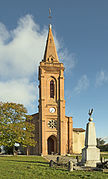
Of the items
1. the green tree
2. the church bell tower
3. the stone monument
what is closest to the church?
the church bell tower

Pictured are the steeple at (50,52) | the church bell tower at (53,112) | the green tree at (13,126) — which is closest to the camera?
the green tree at (13,126)

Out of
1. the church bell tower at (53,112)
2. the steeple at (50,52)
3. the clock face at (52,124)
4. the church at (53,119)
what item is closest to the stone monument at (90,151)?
the church at (53,119)

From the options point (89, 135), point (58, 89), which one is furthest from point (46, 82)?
point (89, 135)

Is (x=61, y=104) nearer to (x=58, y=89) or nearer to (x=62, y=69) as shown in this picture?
(x=58, y=89)

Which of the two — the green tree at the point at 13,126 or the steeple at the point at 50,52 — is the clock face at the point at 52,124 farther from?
the steeple at the point at 50,52

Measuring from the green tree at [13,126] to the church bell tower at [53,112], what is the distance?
24.7 ft

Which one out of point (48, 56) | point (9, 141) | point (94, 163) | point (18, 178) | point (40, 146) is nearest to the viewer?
point (18, 178)

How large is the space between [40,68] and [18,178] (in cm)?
3855

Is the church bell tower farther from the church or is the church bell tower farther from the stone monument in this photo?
the stone monument

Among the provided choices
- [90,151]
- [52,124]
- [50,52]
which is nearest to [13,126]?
[52,124]

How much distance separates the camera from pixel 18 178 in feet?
35.3

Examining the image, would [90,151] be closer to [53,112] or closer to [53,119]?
[53,119]

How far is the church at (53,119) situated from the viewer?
44.1m

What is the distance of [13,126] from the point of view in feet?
111
